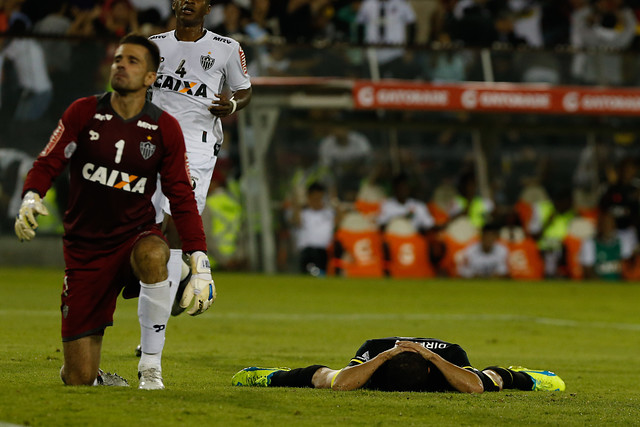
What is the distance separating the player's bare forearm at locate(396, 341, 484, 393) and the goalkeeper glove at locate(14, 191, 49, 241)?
222 cm

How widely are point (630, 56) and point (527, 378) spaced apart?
1530cm

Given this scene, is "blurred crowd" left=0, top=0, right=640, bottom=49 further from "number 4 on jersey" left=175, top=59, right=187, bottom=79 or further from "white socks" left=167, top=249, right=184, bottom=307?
"white socks" left=167, top=249, right=184, bottom=307

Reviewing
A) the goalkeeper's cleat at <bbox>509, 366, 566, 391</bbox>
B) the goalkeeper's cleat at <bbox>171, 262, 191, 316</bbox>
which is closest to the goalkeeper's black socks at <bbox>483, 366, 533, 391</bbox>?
the goalkeeper's cleat at <bbox>509, 366, 566, 391</bbox>

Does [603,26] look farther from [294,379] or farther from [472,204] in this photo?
[294,379]

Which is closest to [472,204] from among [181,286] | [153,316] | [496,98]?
[496,98]

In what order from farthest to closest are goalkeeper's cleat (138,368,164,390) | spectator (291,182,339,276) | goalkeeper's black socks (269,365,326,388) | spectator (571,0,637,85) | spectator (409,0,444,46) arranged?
spectator (571,0,637,85), spectator (409,0,444,46), spectator (291,182,339,276), goalkeeper's black socks (269,365,326,388), goalkeeper's cleat (138,368,164,390)

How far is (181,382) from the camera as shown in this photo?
712cm

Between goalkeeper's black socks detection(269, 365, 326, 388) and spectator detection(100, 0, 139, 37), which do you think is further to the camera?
spectator detection(100, 0, 139, 37)

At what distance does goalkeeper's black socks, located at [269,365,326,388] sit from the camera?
698 cm

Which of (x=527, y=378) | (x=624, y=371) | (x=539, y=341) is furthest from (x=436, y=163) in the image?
(x=527, y=378)

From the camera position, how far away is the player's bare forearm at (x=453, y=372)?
6.69 m

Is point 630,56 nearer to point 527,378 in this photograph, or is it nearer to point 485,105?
point 485,105

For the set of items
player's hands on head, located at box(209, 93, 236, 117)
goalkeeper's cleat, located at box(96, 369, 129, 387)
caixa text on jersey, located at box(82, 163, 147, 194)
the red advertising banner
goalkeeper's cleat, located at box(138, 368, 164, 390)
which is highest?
the red advertising banner

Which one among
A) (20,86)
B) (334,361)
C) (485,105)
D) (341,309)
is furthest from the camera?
(485,105)
